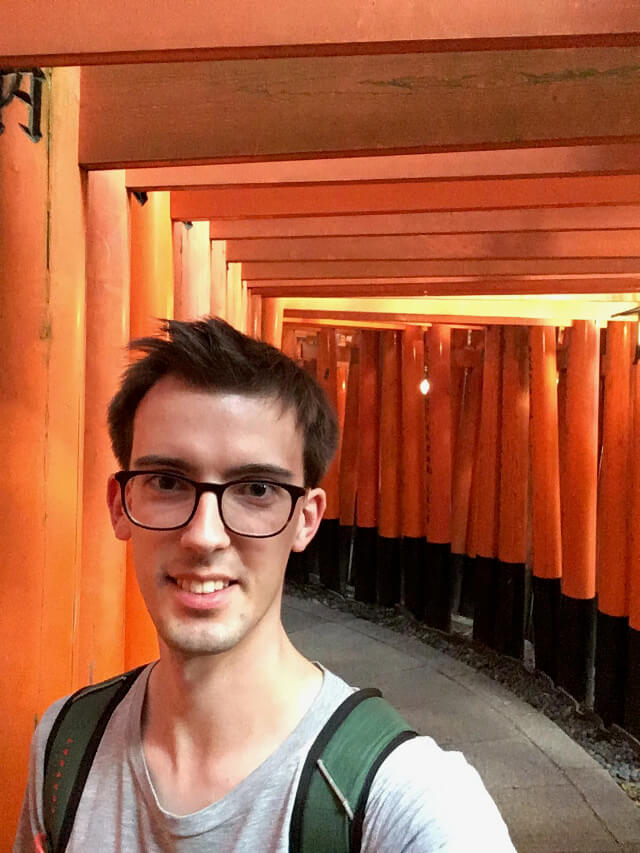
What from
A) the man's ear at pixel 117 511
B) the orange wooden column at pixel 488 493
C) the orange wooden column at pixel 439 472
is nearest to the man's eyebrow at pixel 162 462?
the man's ear at pixel 117 511

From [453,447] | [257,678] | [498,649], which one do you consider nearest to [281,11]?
[257,678]

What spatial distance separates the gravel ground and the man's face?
571 centimetres

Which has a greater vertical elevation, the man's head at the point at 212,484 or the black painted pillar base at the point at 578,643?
the man's head at the point at 212,484

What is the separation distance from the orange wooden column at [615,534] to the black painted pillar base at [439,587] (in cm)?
267

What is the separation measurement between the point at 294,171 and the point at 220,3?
115 centimetres

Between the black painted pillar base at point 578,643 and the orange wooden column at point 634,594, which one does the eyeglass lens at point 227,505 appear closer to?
the orange wooden column at point 634,594

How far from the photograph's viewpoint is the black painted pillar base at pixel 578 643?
7.45 meters

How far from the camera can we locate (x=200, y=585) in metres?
1.32

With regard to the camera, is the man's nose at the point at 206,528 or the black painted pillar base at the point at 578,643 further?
the black painted pillar base at the point at 578,643

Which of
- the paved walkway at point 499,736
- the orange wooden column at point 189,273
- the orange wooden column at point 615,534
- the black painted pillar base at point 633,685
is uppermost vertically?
the orange wooden column at point 189,273

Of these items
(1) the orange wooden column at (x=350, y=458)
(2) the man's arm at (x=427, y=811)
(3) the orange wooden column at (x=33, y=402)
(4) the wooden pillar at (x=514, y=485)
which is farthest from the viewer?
(1) the orange wooden column at (x=350, y=458)

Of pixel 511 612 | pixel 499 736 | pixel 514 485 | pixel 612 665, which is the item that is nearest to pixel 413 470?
pixel 514 485

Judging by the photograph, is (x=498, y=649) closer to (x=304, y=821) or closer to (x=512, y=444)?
(x=512, y=444)

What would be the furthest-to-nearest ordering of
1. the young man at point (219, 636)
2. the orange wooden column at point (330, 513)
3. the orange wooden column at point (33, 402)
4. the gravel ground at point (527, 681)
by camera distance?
the orange wooden column at point (330, 513), the gravel ground at point (527, 681), the orange wooden column at point (33, 402), the young man at point (219, 636)
